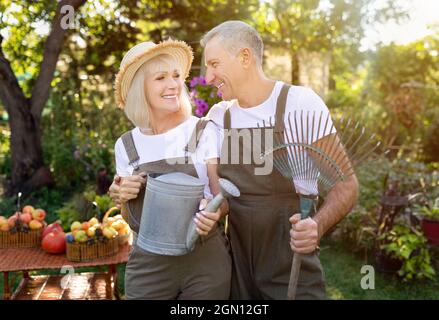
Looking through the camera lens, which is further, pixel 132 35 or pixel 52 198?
pixel 132 35

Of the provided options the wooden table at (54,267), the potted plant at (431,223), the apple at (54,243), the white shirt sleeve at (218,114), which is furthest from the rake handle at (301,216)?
the potted plant at (431,223)

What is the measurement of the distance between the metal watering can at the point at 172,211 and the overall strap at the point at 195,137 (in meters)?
0.17

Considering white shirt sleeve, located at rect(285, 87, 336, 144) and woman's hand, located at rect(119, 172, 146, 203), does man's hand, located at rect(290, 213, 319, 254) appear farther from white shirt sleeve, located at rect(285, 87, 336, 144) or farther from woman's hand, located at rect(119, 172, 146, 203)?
woman's hand, located at rect(119, 172, 146, 203)

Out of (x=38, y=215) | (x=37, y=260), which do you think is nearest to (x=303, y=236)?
(x=37, y=260)

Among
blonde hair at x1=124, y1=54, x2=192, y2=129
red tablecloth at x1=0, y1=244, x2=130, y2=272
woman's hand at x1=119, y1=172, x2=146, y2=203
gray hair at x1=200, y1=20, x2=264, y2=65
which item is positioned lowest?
red tablecloth at x1=0, y1=244, x2=130, y2=272

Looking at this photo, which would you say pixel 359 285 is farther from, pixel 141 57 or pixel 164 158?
pixel 141 57

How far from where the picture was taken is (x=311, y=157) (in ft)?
A: 5.51

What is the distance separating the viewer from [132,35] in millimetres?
9016

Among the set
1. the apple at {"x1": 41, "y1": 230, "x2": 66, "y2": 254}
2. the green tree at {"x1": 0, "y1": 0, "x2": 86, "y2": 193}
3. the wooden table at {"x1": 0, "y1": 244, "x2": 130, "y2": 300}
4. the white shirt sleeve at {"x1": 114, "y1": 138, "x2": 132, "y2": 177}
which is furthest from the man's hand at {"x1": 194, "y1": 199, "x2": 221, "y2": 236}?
the green tree at {"x1": 0, "y1": 0, "x2": 86, "y2": 193}

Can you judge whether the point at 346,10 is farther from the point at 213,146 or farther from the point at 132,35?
the point at 213,146

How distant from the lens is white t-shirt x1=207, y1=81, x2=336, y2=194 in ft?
5.89
